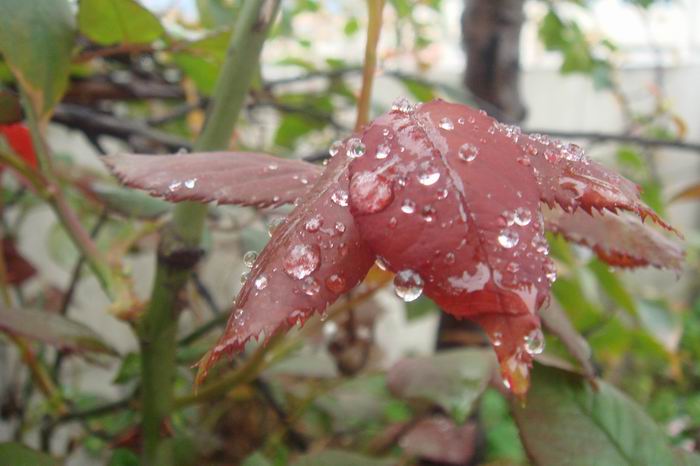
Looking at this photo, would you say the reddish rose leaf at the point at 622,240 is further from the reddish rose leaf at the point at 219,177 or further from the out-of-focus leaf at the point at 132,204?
the out-of-focus leaf at the point at 132,204

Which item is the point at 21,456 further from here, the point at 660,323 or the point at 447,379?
the point at 660,323

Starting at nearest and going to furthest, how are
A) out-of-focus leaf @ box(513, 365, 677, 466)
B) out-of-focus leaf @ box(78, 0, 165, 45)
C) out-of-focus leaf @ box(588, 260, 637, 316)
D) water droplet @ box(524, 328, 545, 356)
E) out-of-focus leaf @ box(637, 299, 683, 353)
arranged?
water droplet @ box(524, 328, 545, 356), out-of-focus leaf @ box(513, 365, 677, 466), out-of-focus leaf @ box(78, 0, 165, 45), out-of-focus leaf @ box(588, 260, 637, 316), out-of-focus leaf @ box(637, 299, 683, 353)

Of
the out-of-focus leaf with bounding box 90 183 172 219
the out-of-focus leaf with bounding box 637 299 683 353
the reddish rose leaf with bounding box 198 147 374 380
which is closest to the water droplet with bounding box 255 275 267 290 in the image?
the reddish rose leaf with bounding box 198 147 374 380

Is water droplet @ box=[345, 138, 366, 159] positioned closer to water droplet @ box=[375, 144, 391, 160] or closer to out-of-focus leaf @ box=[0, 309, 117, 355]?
water droplet @ box=[375, 144, 391, 160]

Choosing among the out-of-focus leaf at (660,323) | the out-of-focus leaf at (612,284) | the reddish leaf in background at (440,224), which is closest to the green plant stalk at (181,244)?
the reddish leaf in background at (440,224)

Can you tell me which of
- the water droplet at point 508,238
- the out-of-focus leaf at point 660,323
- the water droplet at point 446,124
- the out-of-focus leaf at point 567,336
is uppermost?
the water droplet at point 446,124
